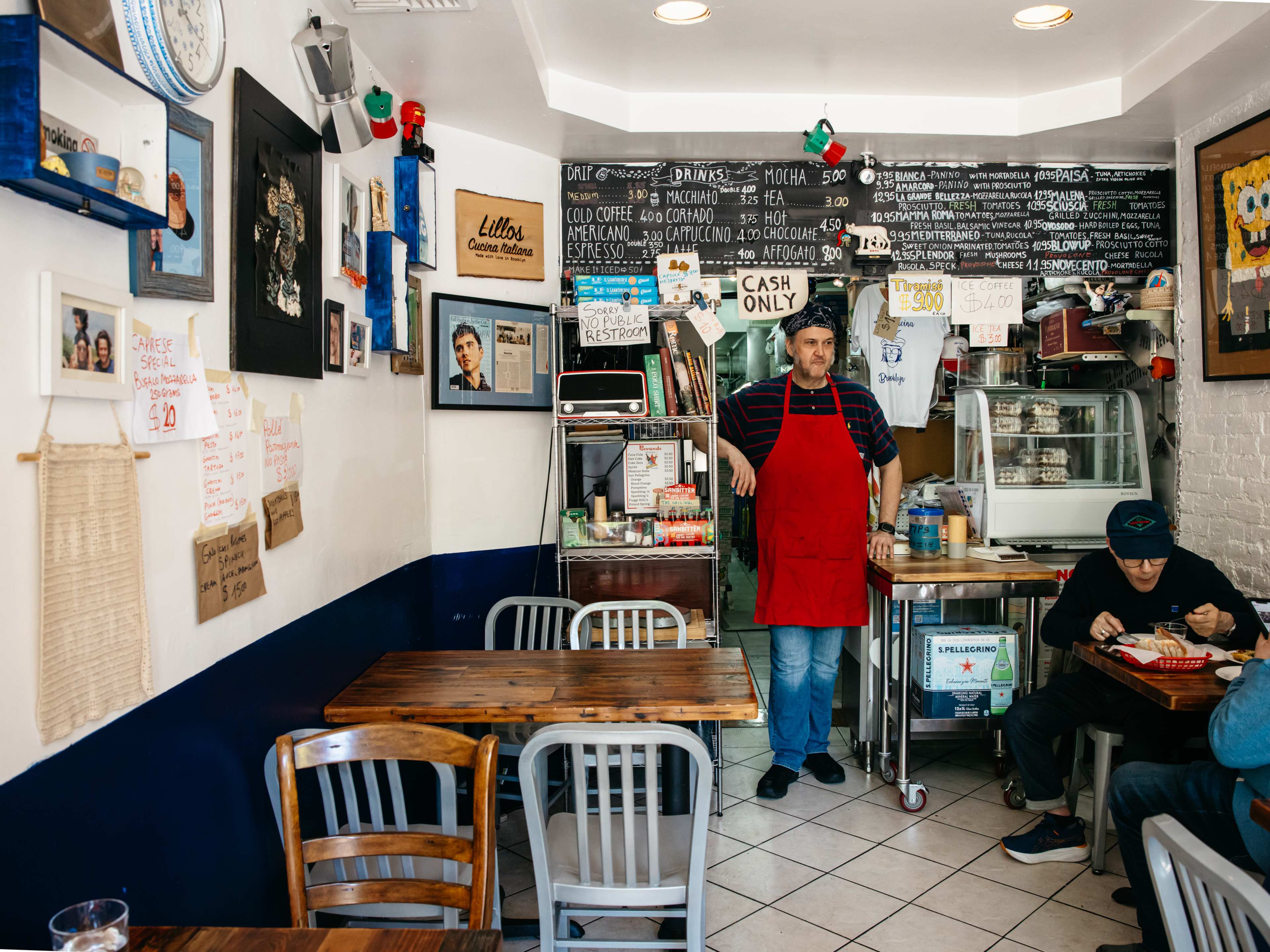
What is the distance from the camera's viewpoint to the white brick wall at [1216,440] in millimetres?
3641

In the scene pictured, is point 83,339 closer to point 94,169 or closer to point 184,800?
point 94,169

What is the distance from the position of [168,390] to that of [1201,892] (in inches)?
80.3

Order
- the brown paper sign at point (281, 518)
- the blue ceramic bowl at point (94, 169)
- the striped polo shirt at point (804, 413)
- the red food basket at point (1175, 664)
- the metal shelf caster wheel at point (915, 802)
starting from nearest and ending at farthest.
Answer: the blue ceramic bowl at point (94, 169), the brown paper sign at point (281, 518), the red food basket at point (1175, 664), the metal shelf caster wheel at point (915, 802), the striped polo shirt at point (804, 413)

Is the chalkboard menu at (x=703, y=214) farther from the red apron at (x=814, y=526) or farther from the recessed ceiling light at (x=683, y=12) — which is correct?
the recessed ceiling light at (x=683, y=12)

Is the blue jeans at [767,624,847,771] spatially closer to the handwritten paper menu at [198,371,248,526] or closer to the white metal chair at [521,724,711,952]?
the white metal chair at [521,724,711,952]

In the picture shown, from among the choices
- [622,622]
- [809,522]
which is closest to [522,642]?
[622,622]

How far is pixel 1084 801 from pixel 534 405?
9.71 ft

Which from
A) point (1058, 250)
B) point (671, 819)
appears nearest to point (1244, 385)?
point (1058, 250)

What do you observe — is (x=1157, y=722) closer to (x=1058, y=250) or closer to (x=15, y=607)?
(x=1058, y=250)

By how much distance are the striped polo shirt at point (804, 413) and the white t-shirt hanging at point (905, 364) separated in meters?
1.34

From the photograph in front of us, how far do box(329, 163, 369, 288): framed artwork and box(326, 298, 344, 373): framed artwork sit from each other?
0.36ft

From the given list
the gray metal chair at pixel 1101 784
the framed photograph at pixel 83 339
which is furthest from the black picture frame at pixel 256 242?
the gray metal chair at pixel 1101 784

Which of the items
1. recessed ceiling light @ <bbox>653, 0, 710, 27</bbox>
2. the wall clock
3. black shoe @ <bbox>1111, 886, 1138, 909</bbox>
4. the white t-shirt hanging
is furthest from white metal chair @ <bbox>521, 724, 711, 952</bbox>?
the white t-shirt hanging

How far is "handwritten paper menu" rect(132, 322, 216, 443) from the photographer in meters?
1.73
